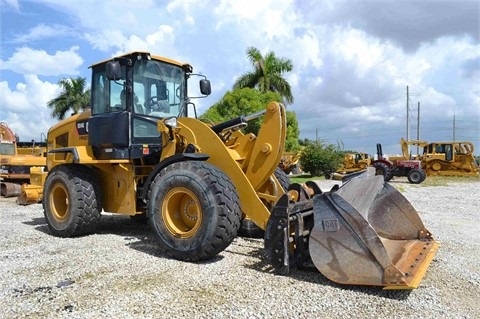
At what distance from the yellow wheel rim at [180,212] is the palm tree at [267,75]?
28.4 m

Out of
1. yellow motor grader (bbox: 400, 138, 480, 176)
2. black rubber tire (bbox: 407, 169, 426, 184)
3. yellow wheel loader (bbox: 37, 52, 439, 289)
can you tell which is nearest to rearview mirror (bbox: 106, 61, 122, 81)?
yellow wheel loader (bbox: 37, 52, 439, 289)

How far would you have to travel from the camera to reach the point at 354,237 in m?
4.33

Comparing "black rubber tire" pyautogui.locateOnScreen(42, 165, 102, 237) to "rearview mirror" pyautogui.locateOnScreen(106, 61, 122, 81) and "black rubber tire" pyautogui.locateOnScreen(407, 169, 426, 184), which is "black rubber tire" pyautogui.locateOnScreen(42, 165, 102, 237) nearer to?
"rearview mirror" pyautogui.locateOnScreen(106, 61, 122, 81)

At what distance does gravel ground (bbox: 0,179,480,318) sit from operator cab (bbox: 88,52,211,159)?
4.71 ft

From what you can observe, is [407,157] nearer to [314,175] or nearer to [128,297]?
[314,175]

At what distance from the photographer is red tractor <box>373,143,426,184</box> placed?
2322 centimetres

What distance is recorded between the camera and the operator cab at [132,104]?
22.1 ft

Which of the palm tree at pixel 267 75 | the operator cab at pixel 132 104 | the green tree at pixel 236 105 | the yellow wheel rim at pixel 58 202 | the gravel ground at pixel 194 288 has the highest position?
A: the palm tree at pixel 267 75

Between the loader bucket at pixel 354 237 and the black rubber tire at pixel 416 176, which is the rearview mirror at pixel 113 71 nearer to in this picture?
the loader bucket at pixel 354 237

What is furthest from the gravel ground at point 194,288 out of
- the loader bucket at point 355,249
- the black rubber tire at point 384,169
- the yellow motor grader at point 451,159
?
the yellow motor grader at point 451,159

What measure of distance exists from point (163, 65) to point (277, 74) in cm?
2740

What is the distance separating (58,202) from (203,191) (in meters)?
3.39

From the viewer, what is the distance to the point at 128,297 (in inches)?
166

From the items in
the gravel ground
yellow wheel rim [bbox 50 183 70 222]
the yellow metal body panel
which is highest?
the yellow metal body panel
